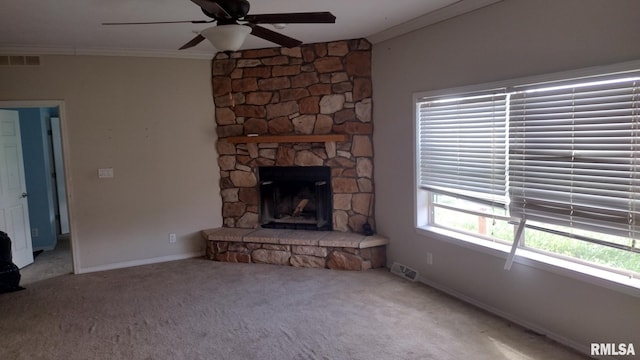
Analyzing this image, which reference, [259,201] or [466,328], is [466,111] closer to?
[466,328]

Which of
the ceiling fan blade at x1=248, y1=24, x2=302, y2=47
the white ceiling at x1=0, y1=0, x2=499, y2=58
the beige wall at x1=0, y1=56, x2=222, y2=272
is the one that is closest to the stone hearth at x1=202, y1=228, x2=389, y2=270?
the beige wall at x1=0, y1=56, x2=222, y2=272

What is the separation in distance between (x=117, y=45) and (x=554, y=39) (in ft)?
14.2

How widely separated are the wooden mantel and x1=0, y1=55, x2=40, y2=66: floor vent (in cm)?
225

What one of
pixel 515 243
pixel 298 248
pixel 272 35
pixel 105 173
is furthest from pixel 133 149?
pixel 515 243

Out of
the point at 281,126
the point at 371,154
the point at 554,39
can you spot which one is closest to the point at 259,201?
the point at 281,126

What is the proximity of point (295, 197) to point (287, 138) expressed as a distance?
89cm

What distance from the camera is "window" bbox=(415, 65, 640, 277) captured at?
2447mm

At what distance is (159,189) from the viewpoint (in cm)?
507

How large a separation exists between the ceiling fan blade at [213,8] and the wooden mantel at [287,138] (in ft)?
8.43

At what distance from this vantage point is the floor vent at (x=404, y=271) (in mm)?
4184

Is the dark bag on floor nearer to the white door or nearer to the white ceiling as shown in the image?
the white door

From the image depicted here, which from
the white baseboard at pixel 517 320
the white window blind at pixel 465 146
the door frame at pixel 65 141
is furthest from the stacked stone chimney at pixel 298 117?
the door frame at pixel 65 141

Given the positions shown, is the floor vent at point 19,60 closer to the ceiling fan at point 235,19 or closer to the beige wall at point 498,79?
the ceiling fan at point 235,19

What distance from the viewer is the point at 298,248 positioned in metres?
4.74
